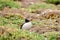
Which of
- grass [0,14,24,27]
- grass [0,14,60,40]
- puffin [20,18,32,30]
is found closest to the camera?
grass [0,14,60,40]

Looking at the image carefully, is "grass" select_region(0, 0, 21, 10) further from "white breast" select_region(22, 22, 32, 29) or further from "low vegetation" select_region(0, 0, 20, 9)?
"white breast" select_region(22, 22, 32, 29)

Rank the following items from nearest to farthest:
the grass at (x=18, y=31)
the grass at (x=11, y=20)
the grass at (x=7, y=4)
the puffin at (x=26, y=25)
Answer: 1. the grass at (x=18, y=31)
2. the puffin at (x=26, y=25)
3. the grass at (x=11, y=20)
4. the grass at (x=7, y=4)

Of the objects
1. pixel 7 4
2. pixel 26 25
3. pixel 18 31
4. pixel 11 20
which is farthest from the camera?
pixel 7 4

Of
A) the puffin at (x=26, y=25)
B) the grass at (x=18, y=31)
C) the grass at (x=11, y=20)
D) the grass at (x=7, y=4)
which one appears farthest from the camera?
the grass at (x=7, y=4)

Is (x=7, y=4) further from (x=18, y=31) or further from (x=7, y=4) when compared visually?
(x=18, y=31)

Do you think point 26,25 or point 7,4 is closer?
Result: point 26,25

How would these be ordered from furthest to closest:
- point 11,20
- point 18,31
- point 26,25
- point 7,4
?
1. point 7,4
2. point 11,20
3. point 26,25
4. point 18,31

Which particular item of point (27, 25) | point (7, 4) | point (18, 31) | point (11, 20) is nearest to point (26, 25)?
point (27, 25)

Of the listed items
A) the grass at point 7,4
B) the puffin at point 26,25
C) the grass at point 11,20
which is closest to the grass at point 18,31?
the grass at point 11,20

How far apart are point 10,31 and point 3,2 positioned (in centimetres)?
493

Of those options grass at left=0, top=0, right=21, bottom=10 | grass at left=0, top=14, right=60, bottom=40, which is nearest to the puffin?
grass at left=0, top=14, right=60, bottom=40

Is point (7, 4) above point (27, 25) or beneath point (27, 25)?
beneath

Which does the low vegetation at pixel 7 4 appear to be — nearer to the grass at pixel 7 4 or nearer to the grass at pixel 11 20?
the grass at pixel 7 4

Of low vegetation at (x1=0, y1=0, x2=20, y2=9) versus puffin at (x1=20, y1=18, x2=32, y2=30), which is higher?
puffin at (x1=20, y1=18, x2=32, y2=30)
